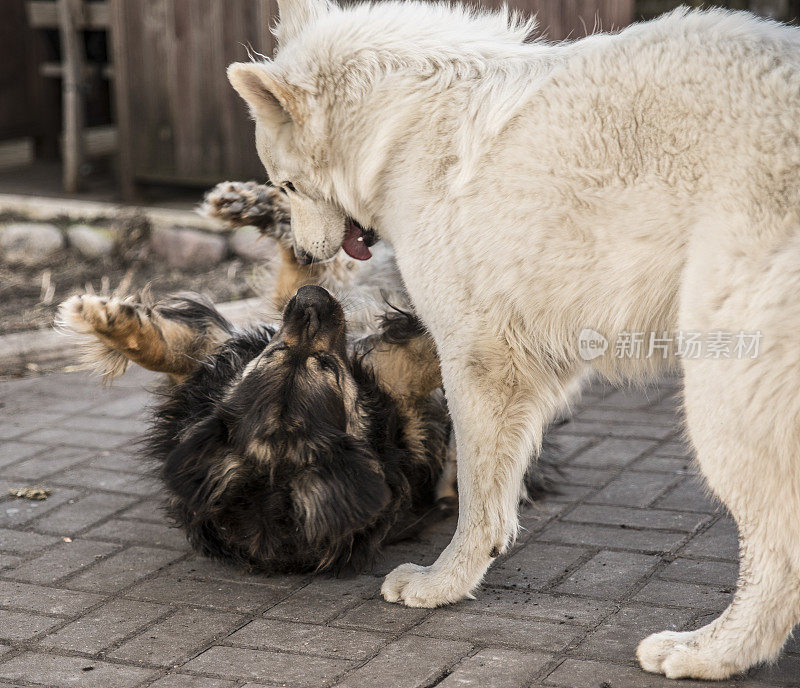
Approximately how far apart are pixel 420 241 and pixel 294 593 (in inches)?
51.9

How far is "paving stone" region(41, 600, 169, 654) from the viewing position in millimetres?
3049

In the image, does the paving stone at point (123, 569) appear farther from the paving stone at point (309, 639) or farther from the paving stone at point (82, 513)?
the paving stone at point (309, 639)

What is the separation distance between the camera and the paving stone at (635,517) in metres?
3.88

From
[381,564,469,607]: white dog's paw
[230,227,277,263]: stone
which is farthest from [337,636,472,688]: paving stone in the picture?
[230,227,277,263]: stone

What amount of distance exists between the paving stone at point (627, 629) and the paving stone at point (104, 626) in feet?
4.60

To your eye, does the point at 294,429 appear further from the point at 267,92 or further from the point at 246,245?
the point at 246,245

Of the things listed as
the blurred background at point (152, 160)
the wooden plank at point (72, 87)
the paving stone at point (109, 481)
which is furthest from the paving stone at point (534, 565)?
the wooden plank at point (72, 87)

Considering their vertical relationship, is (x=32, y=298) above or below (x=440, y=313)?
below

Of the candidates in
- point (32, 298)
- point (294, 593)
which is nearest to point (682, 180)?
point (294, 593)

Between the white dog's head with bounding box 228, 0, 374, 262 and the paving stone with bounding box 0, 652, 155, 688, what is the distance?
1567 mm

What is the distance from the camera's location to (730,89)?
8.75ft

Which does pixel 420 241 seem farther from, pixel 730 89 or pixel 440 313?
pixel 730 89

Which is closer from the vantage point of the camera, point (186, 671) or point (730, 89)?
point (730, 89)

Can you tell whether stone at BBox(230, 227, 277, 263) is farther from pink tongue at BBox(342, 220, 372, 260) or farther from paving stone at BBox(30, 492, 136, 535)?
pink tongue at BBox(342, 220, 372, 260)
